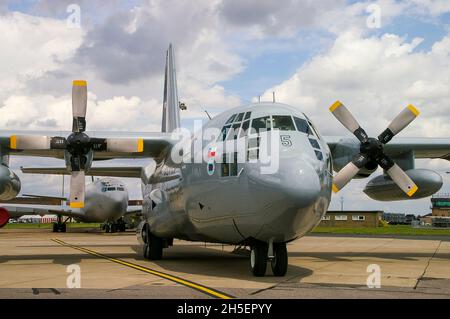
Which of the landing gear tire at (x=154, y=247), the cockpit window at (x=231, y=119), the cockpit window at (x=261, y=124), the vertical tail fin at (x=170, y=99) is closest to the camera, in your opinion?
the cockpit window at (x=261, y=124)

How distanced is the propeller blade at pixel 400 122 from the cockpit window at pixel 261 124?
21.3 ft

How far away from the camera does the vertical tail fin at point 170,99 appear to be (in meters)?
22.7

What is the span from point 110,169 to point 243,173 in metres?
13.9

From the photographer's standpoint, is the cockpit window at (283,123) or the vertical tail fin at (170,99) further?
the vertical tail fin at (170,99)

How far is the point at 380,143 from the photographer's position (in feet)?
53.7

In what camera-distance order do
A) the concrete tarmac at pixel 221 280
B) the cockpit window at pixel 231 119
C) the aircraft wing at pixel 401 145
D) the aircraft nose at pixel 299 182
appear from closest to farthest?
the concrete tarmac at pixel 221 280, the aircraft nose at pixel 299 182, the cockpit window at pixel 231 119, the aircraft wing at pixel 401 145

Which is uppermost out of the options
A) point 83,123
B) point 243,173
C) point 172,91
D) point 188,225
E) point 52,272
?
point 172,91

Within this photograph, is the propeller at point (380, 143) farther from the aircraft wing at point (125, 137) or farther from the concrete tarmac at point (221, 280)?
the aircraft wing at point (125, 137)

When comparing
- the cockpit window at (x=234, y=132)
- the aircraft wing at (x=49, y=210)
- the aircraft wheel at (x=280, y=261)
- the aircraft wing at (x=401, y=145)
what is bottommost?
the aircraft wing at (x=49, y=210)

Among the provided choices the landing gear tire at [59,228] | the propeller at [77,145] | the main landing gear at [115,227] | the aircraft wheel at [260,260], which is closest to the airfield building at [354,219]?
the main landing gear at [115,227]

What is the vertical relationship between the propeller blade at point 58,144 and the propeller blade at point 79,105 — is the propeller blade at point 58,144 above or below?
below
